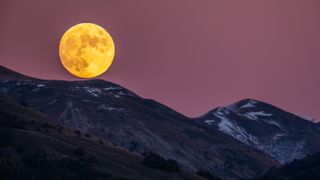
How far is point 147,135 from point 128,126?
629 centimetres

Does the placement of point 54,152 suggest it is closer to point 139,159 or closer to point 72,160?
point 72,160

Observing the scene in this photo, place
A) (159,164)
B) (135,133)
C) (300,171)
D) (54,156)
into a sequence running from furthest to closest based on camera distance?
1. (135,133)
2. (300,171)
3. (159,164)
4. (54,156)

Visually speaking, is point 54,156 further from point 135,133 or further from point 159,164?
Answer: point 135,133

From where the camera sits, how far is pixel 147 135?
178500 millimetres

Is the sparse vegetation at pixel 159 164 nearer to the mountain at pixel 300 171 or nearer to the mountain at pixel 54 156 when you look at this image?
the mountain at pixel 54 156

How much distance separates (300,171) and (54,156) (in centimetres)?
7828

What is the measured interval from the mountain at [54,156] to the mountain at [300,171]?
4169cm

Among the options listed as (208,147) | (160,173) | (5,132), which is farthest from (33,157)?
(208,147)

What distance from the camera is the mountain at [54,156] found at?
65.6 metres

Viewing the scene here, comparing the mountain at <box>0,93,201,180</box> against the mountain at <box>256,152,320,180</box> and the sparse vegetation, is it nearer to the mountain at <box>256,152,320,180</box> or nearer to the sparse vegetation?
the sparse vegetation

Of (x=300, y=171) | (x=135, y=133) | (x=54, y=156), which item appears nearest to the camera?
(x=54, y=156)

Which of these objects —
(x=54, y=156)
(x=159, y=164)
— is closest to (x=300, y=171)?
(x=159, y=164)

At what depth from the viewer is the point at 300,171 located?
13725cm

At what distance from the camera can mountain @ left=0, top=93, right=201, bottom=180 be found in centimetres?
6562
